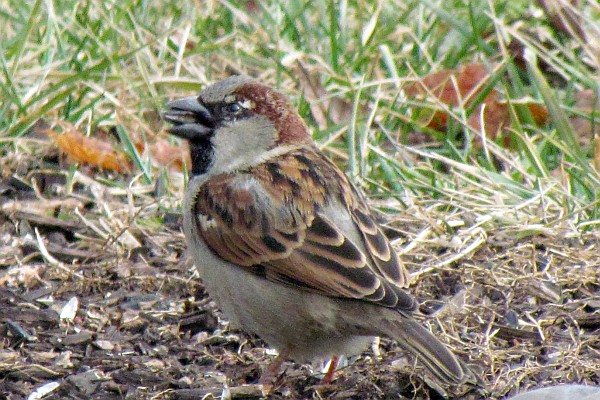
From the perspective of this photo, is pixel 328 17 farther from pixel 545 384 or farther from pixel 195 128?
pixel 545 384

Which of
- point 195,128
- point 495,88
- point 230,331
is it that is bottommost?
point 230,331

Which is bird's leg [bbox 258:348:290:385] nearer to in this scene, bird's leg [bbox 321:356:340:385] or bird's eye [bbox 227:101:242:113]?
bird's leg [bbox 321:356:340:385]

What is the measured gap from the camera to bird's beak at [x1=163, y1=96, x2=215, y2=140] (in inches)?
163

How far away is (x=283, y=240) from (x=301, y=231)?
0.23 feet

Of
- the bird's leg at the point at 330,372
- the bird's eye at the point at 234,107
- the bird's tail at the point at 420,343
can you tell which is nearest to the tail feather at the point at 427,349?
the bird's tail at the point at 420,343

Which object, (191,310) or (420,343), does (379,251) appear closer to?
(420,343)

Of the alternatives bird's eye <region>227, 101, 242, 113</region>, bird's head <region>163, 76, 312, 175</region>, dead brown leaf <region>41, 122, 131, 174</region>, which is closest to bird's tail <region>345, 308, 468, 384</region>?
bird's head <region>163, 76, 312, 175</region>

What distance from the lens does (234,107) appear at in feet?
13.7

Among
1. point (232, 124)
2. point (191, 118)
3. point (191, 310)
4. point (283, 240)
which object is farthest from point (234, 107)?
point (191, 310)

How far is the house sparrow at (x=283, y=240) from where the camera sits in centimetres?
359

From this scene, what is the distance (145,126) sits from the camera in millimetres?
5559

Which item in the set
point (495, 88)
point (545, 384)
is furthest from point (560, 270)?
point (495, 88)

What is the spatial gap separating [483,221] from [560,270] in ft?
1.33

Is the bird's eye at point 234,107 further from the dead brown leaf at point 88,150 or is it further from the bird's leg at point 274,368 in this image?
the dead brown leaf at point 88,150
